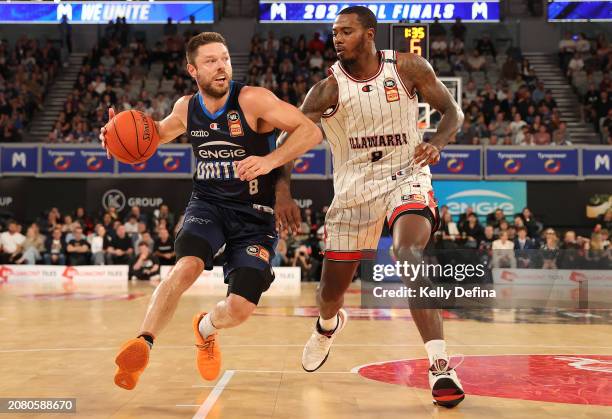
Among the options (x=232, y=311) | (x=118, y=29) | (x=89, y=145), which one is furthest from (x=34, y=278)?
(x=232, y=311)

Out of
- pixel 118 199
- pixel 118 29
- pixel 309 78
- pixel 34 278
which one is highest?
pixel 118 29

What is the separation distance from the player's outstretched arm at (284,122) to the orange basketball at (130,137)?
66cm

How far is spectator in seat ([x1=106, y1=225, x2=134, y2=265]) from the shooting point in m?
17.0

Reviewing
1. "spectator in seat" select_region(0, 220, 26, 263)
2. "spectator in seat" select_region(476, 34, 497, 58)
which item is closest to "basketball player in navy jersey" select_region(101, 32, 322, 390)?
"spectator in seat" select_region(0, 220, 26, 263)

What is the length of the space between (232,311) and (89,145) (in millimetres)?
15255

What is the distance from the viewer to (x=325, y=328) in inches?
232

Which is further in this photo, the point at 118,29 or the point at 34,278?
the point at 118,29

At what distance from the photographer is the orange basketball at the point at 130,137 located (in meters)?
5.16

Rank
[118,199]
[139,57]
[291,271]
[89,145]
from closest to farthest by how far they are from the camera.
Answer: [291,271]
[89,145]
[118,199]
[139,57]

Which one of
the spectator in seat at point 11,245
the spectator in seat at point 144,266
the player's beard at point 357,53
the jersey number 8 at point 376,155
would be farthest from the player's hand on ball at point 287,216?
the spectator in seat at point 11,245

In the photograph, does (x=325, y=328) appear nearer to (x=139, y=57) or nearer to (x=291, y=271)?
(x=291, y=271)

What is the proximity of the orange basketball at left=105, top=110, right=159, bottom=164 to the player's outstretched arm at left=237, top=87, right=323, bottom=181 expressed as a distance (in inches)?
26.2

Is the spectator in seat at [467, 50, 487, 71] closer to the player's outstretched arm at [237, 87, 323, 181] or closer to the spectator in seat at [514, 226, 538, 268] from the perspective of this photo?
the spectator in seat at [514, 226, 538, 268]

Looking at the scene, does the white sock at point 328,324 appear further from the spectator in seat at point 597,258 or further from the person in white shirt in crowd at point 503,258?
the spectator in seat at point 597,258
